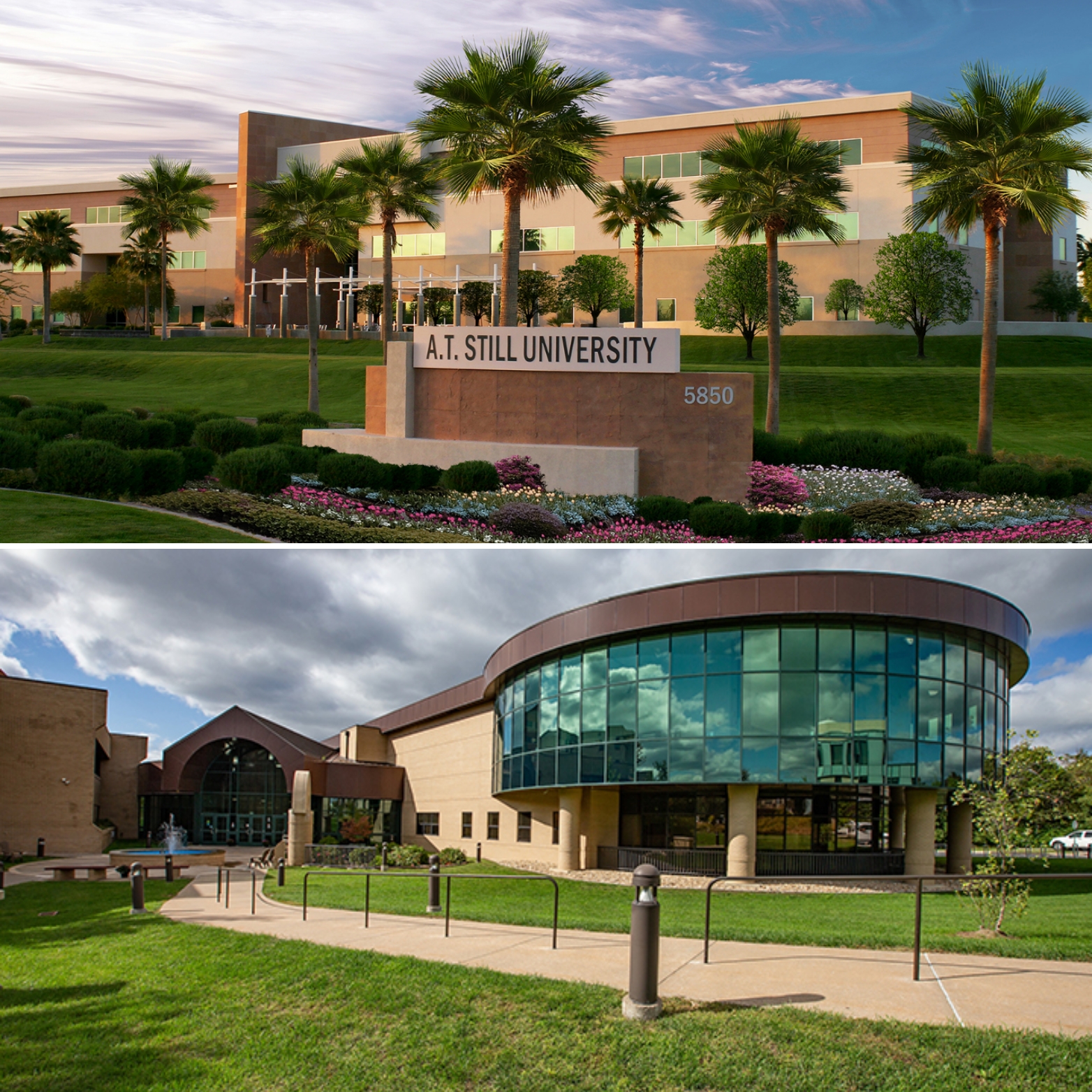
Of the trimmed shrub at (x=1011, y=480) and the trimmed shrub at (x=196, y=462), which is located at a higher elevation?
the trimmed shrub at (x=1011, y=480)

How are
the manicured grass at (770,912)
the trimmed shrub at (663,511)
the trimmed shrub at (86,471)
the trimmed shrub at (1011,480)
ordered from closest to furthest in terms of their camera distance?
the manicured grass at (770,912) → the trimmed shrub at (86,471) → the trimmed shrub at (663,511) → the trimmed shrub at (1011,480)

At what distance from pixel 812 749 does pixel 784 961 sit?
459 inches

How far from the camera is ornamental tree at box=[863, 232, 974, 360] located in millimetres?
58000

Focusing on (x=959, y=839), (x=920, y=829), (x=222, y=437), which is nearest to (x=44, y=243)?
(x=222, y=437)

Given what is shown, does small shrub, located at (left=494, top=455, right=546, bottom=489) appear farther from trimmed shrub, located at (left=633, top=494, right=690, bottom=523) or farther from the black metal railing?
the black metal railing

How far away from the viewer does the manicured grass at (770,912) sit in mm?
11062

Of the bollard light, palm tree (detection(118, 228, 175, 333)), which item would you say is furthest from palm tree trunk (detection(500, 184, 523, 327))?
palm tree (detection(118, 228, 175, 333))

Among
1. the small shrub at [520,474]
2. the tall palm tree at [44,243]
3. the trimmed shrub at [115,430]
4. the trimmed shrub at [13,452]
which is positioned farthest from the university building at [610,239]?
the trimmed shrub at [13,452]

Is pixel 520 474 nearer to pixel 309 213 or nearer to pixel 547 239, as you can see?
pixel 309 213

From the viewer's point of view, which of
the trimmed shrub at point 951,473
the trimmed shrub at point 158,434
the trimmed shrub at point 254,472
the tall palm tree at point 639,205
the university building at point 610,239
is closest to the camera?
the trimmed shrub at point 254,472

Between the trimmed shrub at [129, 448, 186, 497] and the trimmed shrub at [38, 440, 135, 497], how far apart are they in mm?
155

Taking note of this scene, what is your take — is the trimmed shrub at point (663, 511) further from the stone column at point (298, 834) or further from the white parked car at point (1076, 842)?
the white parked car at point (1076, 842)

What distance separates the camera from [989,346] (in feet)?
91.6

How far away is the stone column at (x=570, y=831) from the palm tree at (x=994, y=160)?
1376 cm
